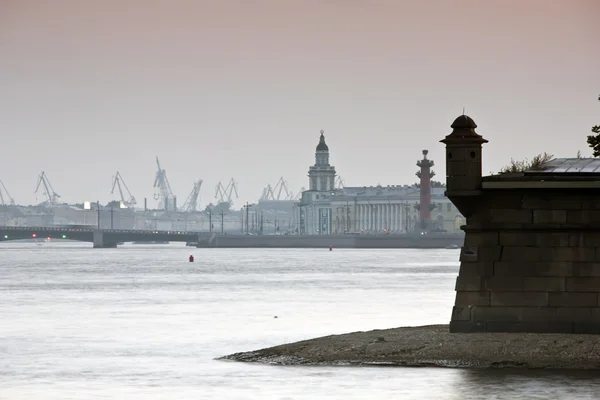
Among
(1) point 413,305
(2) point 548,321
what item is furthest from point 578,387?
(1) point 413,305

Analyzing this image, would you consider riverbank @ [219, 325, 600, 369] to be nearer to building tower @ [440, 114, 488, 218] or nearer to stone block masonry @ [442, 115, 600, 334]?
stone block masonry @ [442, 115, 600, 334]

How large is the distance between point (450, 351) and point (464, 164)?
4.02m

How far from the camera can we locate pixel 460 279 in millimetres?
31359

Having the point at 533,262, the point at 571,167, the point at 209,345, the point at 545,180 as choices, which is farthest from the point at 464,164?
the point at 209,345

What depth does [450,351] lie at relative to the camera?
2973cm

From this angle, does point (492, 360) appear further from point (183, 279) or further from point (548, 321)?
point (183, 279)

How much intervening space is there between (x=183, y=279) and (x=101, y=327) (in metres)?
52.7

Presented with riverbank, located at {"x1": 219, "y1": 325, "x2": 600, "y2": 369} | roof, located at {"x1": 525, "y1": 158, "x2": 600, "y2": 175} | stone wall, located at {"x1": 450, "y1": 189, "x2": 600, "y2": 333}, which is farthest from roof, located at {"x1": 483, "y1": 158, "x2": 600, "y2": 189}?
riverbank, located at {"x1": 219, "y1": 325, "x2": 600, "y2": 369}

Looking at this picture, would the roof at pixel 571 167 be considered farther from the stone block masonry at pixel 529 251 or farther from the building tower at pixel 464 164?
the building tower at pixel 464 164

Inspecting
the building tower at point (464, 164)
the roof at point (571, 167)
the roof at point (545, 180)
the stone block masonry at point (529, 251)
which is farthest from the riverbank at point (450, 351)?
the roof at point (571, 167)

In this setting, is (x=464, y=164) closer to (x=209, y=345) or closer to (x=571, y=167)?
(x=571, y=167)

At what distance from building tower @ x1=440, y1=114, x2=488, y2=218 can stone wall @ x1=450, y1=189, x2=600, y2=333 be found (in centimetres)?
23

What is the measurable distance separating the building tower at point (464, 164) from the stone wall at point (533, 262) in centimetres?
23

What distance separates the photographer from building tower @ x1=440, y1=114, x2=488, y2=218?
3128cm
